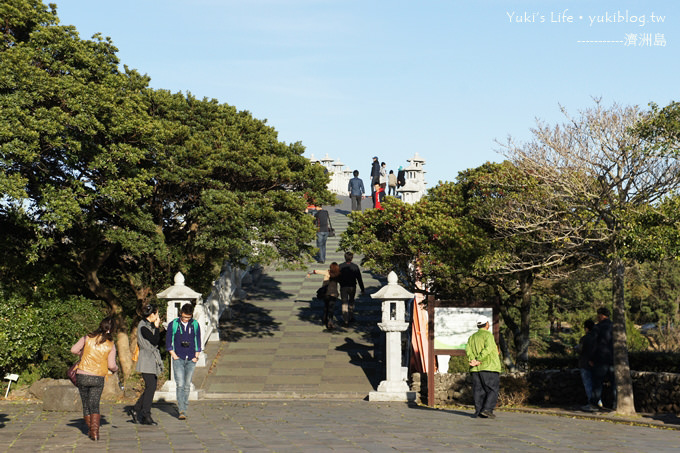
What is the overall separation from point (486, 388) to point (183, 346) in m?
4.30

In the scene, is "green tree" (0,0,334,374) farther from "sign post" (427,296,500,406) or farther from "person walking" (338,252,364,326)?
"sign post" (427,296,500,406)

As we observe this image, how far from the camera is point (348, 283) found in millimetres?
20719

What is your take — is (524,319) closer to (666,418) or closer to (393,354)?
(393,354)

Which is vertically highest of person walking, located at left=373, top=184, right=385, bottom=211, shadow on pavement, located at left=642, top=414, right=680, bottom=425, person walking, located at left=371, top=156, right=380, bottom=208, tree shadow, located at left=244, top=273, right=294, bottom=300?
person walking, located at left=371, top=156, right=380, bottom=208

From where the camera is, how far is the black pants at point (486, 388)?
11.6m

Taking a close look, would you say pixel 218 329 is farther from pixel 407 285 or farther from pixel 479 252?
pixel 479 252

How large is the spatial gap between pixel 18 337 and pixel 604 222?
11.5 metres

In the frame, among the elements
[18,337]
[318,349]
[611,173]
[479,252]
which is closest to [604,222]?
[611,173]

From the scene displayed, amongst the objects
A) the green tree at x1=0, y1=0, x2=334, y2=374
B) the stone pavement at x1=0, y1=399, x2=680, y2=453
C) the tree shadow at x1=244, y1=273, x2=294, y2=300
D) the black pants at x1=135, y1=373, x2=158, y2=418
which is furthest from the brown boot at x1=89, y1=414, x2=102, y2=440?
the tree shadow at x1=244, y1=273, x2=294, y2=300

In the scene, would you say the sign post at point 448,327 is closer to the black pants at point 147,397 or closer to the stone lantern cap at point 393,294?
the stone lantern cap at point 393,294

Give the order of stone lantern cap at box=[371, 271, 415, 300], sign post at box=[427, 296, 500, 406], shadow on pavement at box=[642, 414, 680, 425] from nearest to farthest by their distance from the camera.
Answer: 1. shadow on pavement at box=[642, 414, 680, 425]
2. sign post at box=[427, 296, 500, 406]
3. stone lantern cap at box=[371, 271, 415, 300]

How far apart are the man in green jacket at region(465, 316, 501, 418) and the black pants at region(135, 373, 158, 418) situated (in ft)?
14.4

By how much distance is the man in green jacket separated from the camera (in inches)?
457

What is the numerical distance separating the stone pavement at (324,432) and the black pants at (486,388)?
1.01 feet
